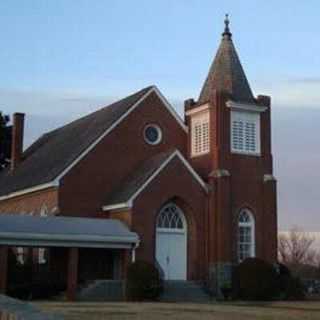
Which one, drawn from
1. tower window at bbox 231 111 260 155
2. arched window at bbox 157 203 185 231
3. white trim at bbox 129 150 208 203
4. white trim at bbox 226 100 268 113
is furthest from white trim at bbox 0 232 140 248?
white trim at bbox 226 100 268 113

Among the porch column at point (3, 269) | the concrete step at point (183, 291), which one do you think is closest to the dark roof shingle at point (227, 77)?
the concrete step at point (183, 291)

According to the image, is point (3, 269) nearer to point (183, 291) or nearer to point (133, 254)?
point (133, 254)

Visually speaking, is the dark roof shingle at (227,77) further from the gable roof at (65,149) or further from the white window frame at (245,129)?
the gable roof at (65,149)

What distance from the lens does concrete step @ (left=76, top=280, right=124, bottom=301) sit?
3288 cm

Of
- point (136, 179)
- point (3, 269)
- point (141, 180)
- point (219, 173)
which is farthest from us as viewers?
point (219, 173)

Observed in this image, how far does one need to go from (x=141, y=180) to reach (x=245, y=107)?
7.31 m

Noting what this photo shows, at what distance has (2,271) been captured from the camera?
31.8 m

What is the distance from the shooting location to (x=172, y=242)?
37.7 metres

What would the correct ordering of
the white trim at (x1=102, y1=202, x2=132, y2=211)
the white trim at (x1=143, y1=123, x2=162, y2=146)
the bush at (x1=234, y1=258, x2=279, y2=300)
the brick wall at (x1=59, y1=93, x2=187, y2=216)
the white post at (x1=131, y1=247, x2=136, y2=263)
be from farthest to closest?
the white trim at (x1=143, y1=123, x2=162, y2=146)
the brick wall at (x1=59, y1=93, x2=187, y2=216)
the white trim at (x1=102, y1=202, x2=132, y2=211)
the bush at (x1=234, y1=258, x2=279, y2=300)
the white post at (x1=131, y1=247, x2=136, y2=263)

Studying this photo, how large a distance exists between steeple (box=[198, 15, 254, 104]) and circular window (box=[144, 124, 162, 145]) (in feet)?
9.33

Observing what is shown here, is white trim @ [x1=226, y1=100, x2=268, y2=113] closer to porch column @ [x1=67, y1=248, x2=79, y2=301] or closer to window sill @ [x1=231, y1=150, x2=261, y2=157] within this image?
window sill @ [x1=231, y1=150, x2=261, y2=157]

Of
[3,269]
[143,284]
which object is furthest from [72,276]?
[143,284]

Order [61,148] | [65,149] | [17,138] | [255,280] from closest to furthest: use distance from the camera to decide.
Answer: [255,280]
[65,149]
[61,148]
[17,138]

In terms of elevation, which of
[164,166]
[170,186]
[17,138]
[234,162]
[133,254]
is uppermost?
[17,138]
